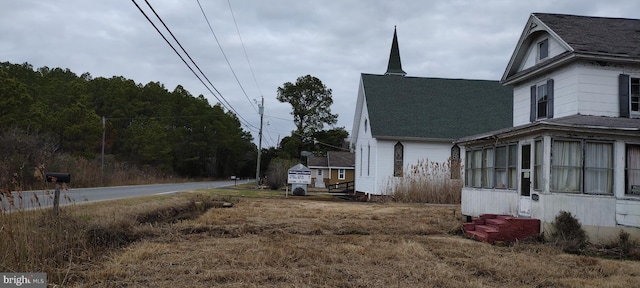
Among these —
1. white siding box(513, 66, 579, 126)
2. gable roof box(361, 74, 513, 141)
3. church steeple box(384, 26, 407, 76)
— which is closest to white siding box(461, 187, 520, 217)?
white siding box(513, 66, 579, 126)

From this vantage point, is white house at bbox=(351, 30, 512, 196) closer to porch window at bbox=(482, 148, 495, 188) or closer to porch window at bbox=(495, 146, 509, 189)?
porch window at bbox=(482, 148, 495, 188)

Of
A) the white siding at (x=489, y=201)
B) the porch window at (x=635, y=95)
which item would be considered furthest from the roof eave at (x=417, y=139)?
the porch window at (x=635, y=95)

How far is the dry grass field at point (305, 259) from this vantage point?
699cm

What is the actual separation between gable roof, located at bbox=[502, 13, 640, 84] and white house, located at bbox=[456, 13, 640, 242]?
→ 0.10 ft

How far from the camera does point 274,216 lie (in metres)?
16.2

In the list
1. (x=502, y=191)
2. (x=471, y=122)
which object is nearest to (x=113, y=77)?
(x=471, y=122)

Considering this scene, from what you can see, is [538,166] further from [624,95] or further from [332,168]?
[332,168]

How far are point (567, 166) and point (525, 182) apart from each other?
4.10 feet

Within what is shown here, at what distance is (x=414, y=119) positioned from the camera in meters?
29.9

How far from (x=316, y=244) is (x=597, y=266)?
5.09 metres

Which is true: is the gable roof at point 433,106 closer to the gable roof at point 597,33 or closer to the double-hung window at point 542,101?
the double-hung window at point 542,101

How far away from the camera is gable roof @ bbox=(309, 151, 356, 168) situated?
57156mm

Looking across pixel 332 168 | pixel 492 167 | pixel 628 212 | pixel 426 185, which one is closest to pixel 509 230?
pixel 628 212

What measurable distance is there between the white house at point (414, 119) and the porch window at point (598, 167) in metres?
16.4
